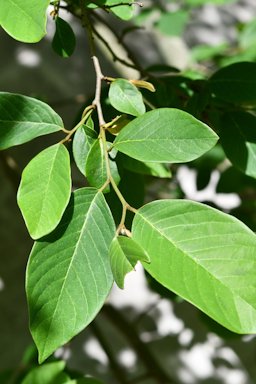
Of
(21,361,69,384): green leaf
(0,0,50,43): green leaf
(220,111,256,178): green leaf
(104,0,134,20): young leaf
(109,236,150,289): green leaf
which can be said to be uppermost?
(0,0,50,43): green leaf

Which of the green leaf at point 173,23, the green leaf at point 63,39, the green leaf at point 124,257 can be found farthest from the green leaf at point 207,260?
the green leaf at point 173,23

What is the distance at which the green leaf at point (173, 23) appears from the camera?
142cm

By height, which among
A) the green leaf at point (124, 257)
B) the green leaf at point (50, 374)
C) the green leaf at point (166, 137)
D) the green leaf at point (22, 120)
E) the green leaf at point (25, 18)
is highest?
the green leaf at point (25, 18)

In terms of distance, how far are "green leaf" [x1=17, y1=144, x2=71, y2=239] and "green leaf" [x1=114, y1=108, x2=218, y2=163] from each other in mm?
61

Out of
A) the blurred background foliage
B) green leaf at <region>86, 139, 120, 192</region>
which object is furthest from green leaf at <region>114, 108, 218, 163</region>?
the blurred background foliage

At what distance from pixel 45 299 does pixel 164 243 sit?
123 mm

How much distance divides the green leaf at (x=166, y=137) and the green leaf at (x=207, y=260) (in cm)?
5

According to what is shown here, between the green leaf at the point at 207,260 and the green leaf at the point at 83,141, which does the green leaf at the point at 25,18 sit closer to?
the green leaf at the point at 83,141

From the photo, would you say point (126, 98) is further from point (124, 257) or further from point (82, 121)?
point (124, 257)

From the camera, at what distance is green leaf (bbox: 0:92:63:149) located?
58 cm

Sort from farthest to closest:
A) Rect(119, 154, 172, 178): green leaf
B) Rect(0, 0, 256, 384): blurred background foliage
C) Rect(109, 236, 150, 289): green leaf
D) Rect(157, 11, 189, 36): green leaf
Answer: Rect(157, 11, 189, 36): green leaf < Rect(0, 0, 256, 384): blurred background foliage < Rect(119, 154, 172, 178): green leaf < Rect(109, 236, 150, 289): green leaf

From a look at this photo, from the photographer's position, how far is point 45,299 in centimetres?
53

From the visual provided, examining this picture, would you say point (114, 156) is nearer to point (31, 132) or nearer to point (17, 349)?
point (31, 132)

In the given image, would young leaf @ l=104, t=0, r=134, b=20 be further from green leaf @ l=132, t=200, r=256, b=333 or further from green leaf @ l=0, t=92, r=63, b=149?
green leaf @ l=132, t=200, r=256, b=333
